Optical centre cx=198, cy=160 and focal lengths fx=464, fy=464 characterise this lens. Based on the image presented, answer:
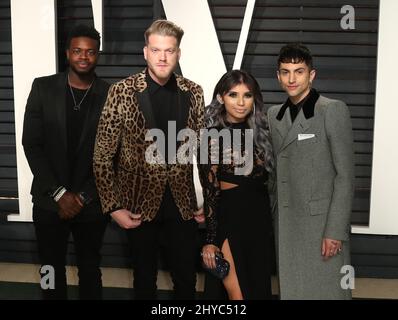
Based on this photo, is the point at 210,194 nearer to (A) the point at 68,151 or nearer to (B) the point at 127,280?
(A) the point at 68,151

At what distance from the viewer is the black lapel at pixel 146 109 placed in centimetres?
238

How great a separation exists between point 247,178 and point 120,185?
0.68 m

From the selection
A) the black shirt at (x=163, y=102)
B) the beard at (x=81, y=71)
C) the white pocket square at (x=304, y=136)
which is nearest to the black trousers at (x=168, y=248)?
the black shirt at (x=163, y=102)

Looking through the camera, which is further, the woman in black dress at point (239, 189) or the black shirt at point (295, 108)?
the black shirt at point (295, 108)

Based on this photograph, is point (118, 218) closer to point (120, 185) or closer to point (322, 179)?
point (120, 185)

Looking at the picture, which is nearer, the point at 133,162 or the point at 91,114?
the point at 133,162

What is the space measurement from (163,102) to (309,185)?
0.87 m

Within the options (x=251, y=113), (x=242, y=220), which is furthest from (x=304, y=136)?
(x=242, y=220)

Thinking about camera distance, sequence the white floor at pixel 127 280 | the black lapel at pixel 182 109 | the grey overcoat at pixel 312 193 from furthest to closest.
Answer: the white floor at pixel 127 280 → the black lapel at pixel 182 109 → the grey overcoat at pixel 312 193

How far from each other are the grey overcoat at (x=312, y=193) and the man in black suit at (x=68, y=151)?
3.48 ft

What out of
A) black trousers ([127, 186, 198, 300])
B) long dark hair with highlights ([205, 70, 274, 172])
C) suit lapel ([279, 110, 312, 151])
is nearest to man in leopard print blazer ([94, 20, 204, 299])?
black trousers ([127, 186, 198, 300])

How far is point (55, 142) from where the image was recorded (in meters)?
2.69

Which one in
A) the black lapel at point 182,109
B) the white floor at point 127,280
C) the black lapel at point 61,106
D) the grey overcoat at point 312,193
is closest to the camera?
the grey overcoat at point 312,193

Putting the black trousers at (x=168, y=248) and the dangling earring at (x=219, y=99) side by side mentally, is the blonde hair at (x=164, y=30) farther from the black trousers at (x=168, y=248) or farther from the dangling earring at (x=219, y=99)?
the black trousers at (x=168, y=248)
